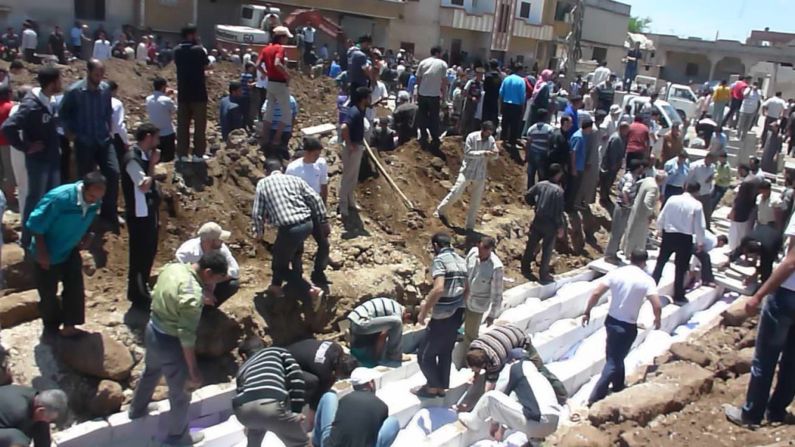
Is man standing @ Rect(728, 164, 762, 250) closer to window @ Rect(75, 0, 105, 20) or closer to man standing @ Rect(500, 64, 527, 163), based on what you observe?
man standing @ Rect(500, 64, 527, 163)

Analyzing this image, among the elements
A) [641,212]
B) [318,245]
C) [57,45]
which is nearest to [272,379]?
[318,245]

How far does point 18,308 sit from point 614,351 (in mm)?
5642

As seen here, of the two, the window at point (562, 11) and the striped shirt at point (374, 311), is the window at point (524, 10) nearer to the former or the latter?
the window at point (562, 11)

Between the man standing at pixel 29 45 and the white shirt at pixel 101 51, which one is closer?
the man standing at pixel 29 45

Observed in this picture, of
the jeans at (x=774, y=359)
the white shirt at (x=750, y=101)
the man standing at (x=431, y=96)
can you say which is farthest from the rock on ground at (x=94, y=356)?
the white shirt at (x=750, y=101)

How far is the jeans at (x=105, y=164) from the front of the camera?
6.93m

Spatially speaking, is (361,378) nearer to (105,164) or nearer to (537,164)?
(105,164)

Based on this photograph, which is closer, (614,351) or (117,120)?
(614,351)

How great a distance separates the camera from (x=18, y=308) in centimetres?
608

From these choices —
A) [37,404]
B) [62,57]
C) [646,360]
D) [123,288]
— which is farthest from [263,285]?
[62,57]

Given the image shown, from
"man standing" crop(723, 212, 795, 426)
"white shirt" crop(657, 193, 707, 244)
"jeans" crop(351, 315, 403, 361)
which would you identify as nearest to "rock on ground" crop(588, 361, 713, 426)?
"man standing" crop(723, 212, 795, 426)

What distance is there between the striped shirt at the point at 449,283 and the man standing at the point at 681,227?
3392 mm

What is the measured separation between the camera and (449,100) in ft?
59.7

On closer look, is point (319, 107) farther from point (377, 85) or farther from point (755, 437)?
point (755, 437)
